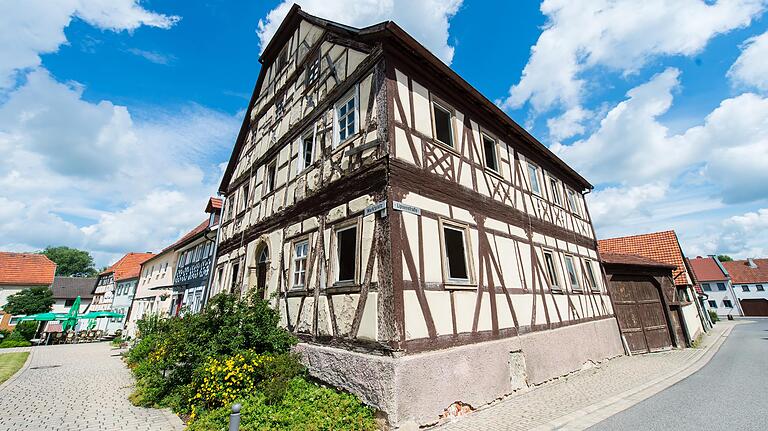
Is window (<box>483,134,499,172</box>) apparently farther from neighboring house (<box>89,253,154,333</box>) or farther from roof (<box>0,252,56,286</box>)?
roof (<box>0,252,56,286</box>)

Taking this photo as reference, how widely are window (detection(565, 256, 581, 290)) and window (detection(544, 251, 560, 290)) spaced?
110cm

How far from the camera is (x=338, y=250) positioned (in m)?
7.53

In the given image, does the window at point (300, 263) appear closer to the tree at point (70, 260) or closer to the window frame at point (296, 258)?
the window frame at point (296, 258)

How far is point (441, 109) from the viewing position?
28.4ft

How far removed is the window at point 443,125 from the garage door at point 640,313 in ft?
36.8

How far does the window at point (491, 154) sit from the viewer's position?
33.9 ft

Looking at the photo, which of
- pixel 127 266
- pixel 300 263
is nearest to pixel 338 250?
pixel 300 263

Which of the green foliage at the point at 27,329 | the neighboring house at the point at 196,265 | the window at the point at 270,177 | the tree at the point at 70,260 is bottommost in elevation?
the green foliage at the point at 27,329

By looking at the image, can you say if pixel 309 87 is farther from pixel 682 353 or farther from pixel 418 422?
pixel 682 353

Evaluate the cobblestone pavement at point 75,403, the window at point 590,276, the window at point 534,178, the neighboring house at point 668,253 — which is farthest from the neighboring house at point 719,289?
the cobblestone pavement at point 75,403

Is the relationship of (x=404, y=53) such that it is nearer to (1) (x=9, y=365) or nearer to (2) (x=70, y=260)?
(1) (x=9, y=365)

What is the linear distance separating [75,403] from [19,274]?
40.6 meters

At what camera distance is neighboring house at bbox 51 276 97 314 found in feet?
130

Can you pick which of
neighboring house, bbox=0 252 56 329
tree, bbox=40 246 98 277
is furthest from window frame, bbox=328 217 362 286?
tree, bbox=40 246 98 277
